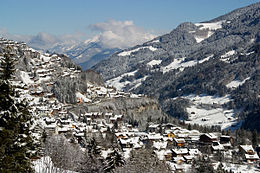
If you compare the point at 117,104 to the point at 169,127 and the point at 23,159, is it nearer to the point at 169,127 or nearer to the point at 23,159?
the point at 169,127

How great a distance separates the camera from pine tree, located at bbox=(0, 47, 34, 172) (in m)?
22.4

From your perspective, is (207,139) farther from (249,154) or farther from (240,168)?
(240,168)

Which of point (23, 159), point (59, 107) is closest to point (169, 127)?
point (59, 107)

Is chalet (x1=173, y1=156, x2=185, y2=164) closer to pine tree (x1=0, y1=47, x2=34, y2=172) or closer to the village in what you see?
the village

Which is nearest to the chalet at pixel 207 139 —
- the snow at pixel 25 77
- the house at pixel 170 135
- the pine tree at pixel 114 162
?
the house at pixel 170 135

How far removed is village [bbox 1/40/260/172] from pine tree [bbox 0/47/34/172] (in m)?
23.2

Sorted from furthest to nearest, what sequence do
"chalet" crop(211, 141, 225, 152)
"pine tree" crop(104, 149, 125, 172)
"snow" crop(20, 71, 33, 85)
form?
"snow" crop(20, 71, 33, 85) → "chalet" crop(211, 141, 225, 152) → "pine tree" crop(104, 149, 125, 172)

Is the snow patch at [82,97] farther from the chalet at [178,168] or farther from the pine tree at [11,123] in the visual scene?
the pine tree at [11,123]

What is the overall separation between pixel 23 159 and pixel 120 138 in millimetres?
79191

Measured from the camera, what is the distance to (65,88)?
492 feet

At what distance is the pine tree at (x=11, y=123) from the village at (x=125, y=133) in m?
23.2

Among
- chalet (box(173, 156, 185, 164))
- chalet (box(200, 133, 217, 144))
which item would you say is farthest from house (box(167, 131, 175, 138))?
chalet (box(173, 156, 185, 164))

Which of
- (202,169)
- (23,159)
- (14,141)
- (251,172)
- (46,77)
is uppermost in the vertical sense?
(46,77)

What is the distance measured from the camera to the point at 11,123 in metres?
23.1
